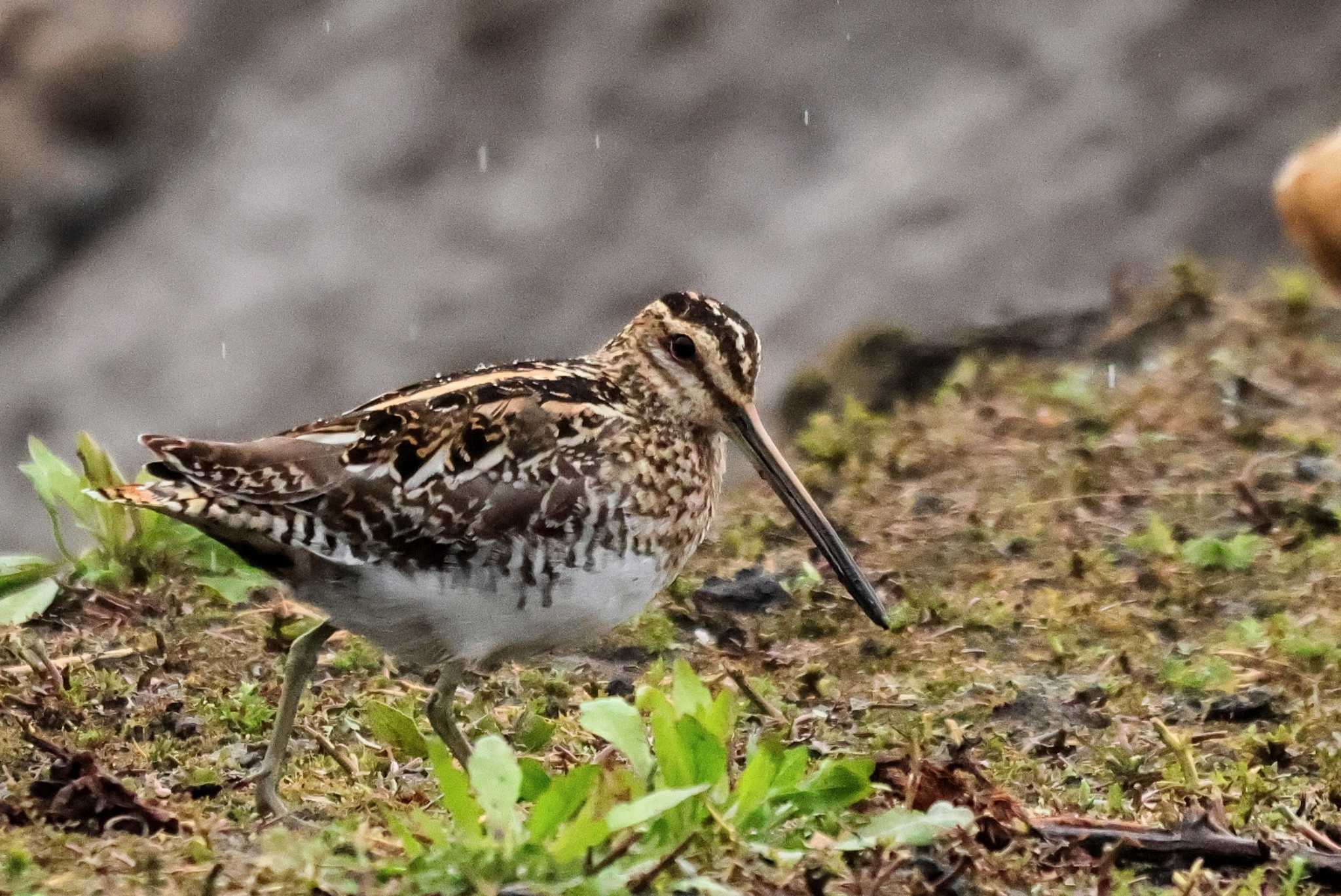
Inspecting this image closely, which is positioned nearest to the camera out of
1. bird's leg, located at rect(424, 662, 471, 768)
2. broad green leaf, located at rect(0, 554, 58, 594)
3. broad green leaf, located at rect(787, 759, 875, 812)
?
broad green leaf, located at rect(787, 759, 875, 812)

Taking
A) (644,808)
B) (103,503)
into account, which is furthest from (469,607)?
(103,503)

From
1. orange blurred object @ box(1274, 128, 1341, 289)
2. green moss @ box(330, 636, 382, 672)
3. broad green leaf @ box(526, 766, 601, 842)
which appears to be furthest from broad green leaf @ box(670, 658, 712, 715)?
orange blurred object @ box(1274, 128, 1341, 289)

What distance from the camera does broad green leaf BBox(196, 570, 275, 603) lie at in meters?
5.16

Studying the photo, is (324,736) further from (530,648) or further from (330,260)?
(330,260)

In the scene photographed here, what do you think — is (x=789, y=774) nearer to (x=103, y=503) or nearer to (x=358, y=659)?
(x=358, y=659)

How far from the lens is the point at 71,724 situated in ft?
14.9

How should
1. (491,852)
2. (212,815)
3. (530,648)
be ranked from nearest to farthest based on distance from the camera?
(491,852), (212,815), (530,648)

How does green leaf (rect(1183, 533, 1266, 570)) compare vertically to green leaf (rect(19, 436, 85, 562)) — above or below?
below

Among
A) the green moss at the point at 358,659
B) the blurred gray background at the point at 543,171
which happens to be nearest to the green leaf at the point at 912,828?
the green moss at the point at 358,659

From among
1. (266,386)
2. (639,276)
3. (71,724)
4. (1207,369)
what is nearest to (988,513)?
(1207,369)

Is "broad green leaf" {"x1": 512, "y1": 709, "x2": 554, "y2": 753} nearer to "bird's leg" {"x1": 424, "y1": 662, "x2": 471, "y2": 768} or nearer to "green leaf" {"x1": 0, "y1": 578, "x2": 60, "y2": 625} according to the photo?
"bird's leg" {"x1": 424, "y1": 662, "x2": 471, "y2": 768}

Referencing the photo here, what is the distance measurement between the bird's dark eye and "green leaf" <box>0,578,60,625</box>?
1.85 m

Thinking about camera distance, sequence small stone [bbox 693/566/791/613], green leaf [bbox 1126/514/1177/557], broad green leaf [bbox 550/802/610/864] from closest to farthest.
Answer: broad green leaf [bbox 550/802/610/864] → small stone [bbox 693/566/791/613] → green leaf [bbox 1126/514/1177/557]

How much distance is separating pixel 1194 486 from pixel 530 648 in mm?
2907
